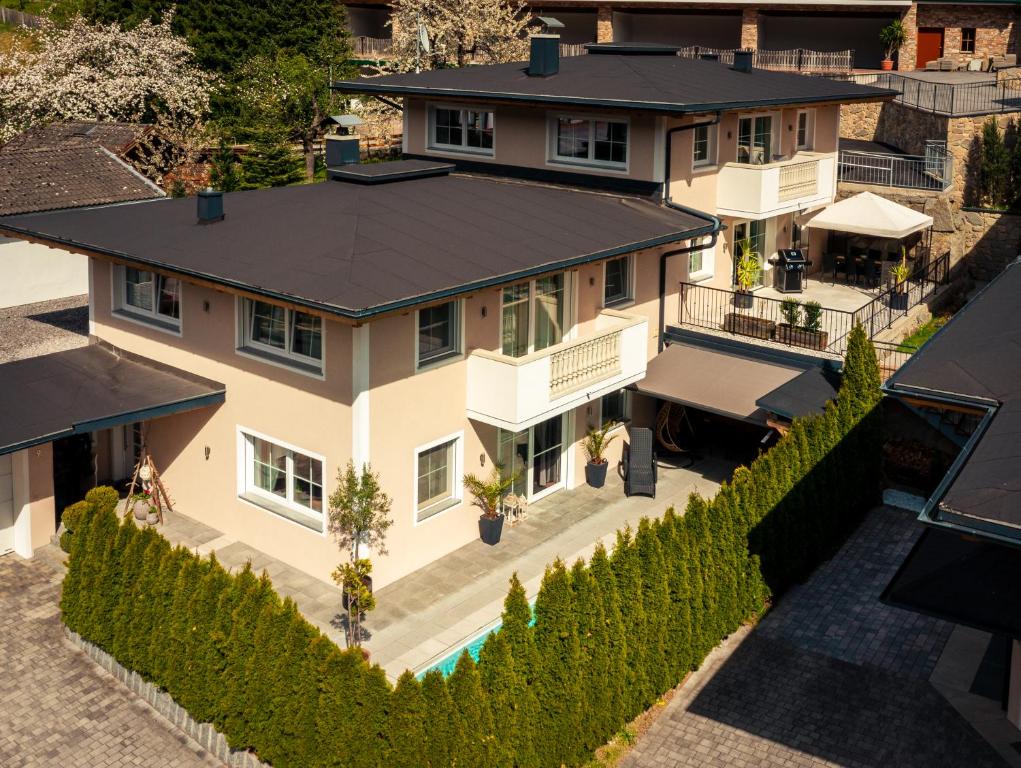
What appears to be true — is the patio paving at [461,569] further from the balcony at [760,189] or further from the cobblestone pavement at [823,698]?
the balcony at [760,189]

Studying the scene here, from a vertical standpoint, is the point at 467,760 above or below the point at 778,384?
below

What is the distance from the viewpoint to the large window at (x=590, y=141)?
2522cm

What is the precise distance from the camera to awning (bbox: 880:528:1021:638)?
12109mm

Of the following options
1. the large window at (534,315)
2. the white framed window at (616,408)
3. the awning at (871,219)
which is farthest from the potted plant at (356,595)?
the awning at (871,219)

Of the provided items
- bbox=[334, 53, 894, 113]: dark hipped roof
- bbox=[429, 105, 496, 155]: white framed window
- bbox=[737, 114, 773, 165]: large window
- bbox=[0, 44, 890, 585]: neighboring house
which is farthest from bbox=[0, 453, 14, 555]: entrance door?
Result: bbox=[737, 114, 773, 165]: large window

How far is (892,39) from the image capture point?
5362cm

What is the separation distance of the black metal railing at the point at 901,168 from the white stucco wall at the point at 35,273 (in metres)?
23.4

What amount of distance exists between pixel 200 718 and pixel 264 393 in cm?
613

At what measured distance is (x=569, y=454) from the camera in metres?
23.9

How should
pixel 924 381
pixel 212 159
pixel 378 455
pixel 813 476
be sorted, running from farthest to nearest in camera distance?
pixel 212 159
pixel 813 476
pixel 378 455
pixel 924 381

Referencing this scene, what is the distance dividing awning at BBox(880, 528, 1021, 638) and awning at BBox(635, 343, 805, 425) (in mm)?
9221

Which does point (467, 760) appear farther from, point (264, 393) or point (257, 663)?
point (264, 393)

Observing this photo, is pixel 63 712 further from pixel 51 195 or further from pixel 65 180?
pixel 65 180

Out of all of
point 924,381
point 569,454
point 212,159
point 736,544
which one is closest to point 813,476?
point 736,544
